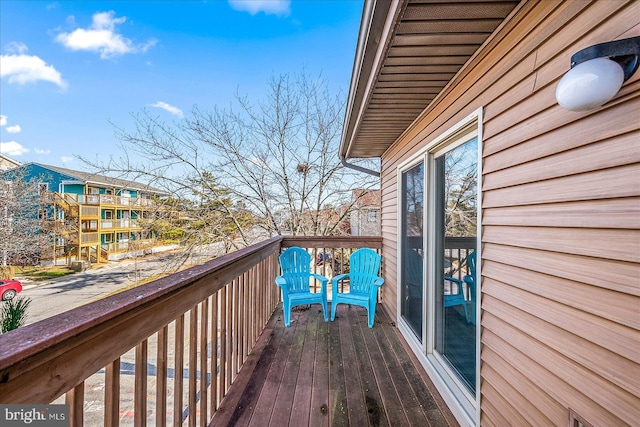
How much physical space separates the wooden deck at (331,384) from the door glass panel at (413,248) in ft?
1.10

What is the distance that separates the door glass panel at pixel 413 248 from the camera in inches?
104

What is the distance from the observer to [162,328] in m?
1.19

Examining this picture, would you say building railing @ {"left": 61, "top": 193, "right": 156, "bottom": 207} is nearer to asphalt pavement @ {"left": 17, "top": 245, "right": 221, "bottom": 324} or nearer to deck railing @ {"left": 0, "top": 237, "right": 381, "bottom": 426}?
asphalt pavement @ {"left": 17, "top": 245, "right": 221, "bottom": 324}

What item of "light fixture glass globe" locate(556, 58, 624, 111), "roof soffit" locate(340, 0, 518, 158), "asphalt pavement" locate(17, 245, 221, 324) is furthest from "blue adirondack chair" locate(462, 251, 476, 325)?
"asphalt pavement" locate(17, 245, 221, 324)

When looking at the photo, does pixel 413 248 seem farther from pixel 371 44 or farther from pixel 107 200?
pixel 107 200

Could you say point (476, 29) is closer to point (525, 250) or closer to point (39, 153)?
point (525, 250)

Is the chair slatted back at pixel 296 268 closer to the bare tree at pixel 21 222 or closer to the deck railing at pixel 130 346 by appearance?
the deck railing at pixel 130 346

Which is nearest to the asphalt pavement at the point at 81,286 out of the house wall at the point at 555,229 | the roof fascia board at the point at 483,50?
the roof fascia board at the point at 483,50

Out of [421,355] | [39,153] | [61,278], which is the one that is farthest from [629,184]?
[39,153]

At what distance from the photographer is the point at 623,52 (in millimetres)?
802

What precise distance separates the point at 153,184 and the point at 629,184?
8.21 meters

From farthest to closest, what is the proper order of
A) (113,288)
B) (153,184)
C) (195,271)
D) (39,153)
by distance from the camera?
(39,153), (113,288), (153,184), (195,271)

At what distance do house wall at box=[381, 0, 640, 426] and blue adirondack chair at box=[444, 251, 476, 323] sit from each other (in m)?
0.24

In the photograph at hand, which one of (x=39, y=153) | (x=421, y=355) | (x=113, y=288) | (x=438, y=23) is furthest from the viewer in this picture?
(x=39, y=153)
